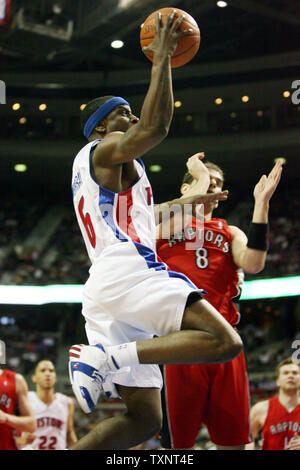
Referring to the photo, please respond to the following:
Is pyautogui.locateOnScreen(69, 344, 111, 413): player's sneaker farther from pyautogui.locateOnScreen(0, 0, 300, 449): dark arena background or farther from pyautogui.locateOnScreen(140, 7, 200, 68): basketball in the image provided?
pyautogui.locateOnScreen(0, 0, 300, 449): dark arena background

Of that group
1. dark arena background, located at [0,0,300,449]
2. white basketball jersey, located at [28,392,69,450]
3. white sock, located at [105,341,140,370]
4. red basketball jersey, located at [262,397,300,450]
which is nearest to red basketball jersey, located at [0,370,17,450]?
white basketball jersey, located at [28,392,69,450]

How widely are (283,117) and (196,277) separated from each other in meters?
14.6

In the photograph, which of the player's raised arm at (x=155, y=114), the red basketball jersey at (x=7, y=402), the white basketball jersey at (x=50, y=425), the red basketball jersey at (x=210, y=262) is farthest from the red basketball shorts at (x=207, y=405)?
the white basketball jersey at (x=50, y=425)

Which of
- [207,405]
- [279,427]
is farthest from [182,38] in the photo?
[279,427]

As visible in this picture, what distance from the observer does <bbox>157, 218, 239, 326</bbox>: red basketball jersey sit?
13.8 feet

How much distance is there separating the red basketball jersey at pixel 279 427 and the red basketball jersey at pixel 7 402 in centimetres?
241

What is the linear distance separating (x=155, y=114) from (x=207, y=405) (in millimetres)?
2040

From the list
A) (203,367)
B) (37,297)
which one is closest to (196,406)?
(203,367)

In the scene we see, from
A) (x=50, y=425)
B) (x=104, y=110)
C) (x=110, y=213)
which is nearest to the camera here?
(x=110, y=213)

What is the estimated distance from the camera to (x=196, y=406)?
4.02 metres

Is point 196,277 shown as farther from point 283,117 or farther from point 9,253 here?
point 9,253

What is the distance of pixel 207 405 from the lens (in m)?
4.06

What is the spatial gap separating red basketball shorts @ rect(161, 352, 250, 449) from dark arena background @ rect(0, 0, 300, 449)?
Answer: 34.4 ft

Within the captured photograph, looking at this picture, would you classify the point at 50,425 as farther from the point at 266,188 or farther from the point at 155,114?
the point at 155,114
